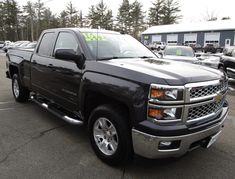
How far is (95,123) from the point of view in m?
3.58

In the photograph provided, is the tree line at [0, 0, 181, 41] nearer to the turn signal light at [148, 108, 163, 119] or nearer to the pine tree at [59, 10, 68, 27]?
the pine tree at [59, 10, 68, 27]

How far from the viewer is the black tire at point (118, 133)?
3057mm

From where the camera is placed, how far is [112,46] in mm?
4227

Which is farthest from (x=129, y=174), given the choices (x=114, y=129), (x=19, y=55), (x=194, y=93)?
(x=19, y=55)

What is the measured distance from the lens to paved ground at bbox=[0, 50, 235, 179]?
3.25m

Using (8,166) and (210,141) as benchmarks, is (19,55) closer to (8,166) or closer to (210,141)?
(8,166)

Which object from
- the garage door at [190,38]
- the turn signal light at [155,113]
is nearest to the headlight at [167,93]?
the turn signal light at [155,113]

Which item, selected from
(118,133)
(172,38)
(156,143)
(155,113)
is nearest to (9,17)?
(172,38)

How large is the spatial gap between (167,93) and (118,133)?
84 centimetres

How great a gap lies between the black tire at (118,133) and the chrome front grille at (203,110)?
777 millimetres

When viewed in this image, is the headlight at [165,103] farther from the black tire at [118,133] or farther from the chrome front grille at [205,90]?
the black tire at [118,133]

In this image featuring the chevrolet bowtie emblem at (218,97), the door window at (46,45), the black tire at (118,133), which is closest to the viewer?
the black tire at (118,133)

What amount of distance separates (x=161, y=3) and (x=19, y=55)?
59.5 meters

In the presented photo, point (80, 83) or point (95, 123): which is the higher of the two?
point (80, 83)
